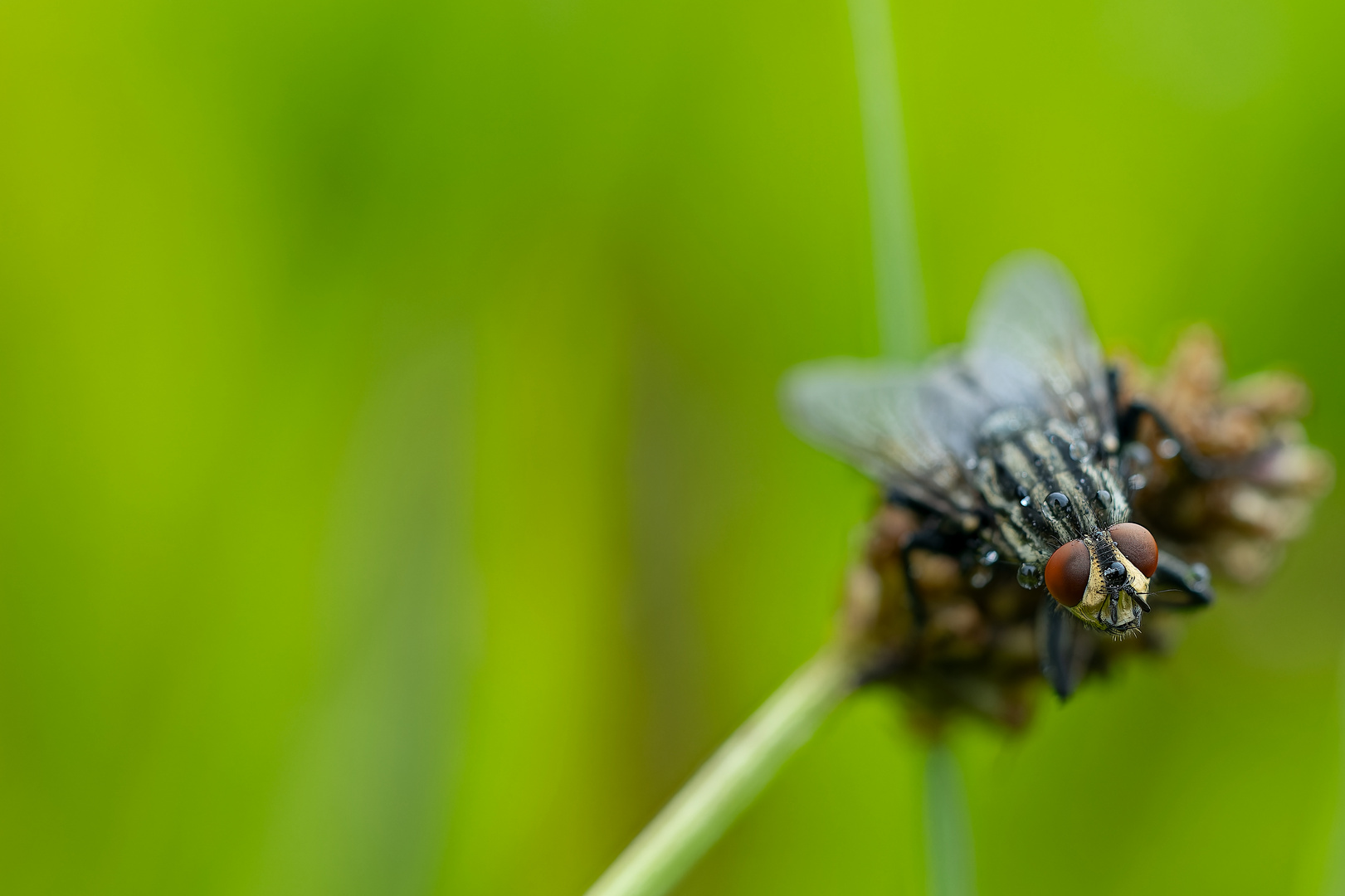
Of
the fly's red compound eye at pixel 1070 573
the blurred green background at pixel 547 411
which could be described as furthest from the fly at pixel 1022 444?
the blurred green background at pixel 547 411

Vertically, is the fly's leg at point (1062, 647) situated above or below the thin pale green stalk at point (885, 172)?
below

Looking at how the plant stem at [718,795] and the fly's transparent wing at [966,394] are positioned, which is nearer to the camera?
the plant stem at [718,795]

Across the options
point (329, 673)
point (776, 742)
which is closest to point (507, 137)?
point (329, 673)

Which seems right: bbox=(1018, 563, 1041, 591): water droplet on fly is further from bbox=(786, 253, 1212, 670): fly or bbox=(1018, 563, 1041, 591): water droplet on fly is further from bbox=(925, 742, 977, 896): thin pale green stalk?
bbox=(925, 742, 977, 896): thin pale green stalk

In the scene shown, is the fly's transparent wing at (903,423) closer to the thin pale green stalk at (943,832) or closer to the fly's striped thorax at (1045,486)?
the fly's striped thorax at (1045,486)

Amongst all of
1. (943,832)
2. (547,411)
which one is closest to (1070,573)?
(943,832)

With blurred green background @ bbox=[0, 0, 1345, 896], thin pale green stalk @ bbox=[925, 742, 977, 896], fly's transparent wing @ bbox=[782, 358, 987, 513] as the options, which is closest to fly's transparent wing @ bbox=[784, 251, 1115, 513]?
fly's transparent wing @ bbox=[782, 358, 987, 513]
